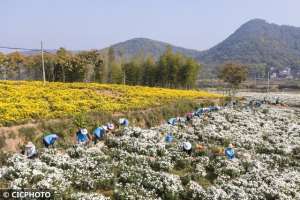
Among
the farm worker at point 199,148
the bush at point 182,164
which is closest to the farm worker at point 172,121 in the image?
the farm worker at point 199,148

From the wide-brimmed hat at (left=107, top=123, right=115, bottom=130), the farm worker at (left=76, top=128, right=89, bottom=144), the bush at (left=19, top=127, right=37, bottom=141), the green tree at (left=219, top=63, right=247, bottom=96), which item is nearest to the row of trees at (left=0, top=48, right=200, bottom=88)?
the green tree at (left=219, top=63, right=247, bottom=96)

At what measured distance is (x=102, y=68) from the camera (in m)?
78.6

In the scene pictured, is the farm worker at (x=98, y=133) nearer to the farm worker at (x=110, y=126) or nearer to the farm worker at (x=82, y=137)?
the farm worker at (x=82, y=137)

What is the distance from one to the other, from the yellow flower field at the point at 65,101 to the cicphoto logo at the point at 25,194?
7.72m

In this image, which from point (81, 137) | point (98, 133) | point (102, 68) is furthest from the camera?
point (102, 68)

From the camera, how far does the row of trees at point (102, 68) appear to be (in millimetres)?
70250

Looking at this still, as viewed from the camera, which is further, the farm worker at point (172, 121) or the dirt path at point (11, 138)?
the farm worker at point (172, 121)

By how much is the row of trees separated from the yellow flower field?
3268cm

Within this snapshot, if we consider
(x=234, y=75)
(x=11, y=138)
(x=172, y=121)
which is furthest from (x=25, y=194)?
(x=234, y=75)

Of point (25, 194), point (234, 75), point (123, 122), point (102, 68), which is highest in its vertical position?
point (102, 68)

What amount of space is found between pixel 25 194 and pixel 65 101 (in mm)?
15105

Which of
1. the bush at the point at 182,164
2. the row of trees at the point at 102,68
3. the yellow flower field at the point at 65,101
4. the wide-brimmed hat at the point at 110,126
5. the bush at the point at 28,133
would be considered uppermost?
the row of trees at the point at 102,68

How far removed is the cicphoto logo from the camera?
13.7 meters

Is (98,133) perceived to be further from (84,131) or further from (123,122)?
(123,122)
